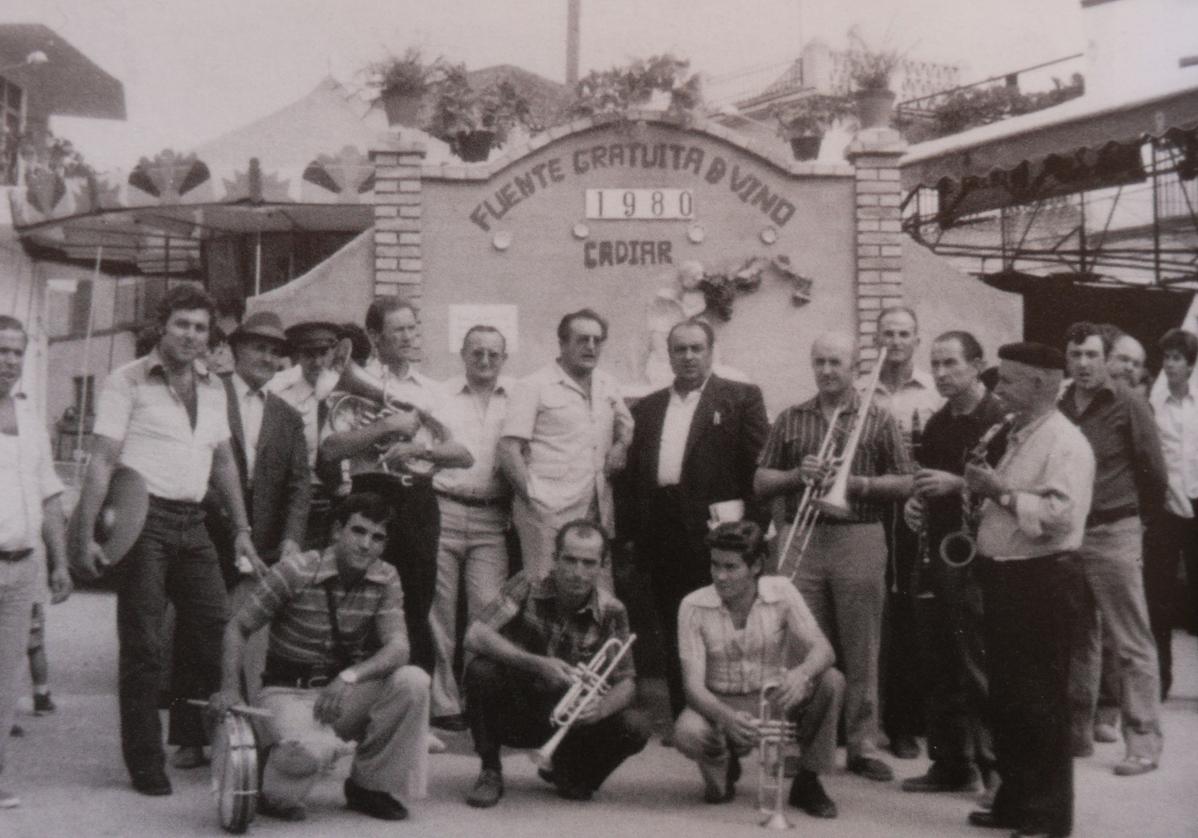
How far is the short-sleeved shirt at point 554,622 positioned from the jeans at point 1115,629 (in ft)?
6.27

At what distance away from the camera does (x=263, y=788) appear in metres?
4.46

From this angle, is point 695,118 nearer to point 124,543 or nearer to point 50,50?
point 50,50

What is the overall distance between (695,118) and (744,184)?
19.4 inches

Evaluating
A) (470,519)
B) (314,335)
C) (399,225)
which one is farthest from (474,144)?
(470,519)

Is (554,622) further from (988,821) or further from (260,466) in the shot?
(988,821)

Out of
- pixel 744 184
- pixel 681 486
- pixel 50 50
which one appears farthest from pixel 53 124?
pixel 681 486

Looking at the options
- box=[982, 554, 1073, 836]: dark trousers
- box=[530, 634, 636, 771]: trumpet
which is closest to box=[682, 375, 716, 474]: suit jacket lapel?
box=[530, 634, 636, 771]: trumpet

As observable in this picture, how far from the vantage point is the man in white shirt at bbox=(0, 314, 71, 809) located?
4559mm

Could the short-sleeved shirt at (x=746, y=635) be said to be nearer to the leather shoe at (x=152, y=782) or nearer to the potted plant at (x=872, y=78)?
the leather shoe at (x=152, y=782)

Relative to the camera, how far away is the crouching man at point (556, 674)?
4812 millimetres

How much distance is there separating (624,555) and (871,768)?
148 cm

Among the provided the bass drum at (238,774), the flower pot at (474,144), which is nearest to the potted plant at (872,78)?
the flower pot at (474,144)

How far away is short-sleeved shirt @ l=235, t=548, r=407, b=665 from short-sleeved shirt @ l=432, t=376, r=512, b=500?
124 centimetres

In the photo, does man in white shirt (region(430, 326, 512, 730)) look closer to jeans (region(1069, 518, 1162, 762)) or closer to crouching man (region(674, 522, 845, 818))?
crouching man (region(674, 522, 845, 818))
